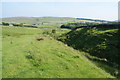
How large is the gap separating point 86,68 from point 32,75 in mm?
7493

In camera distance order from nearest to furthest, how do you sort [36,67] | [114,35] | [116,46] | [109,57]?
[36,67]
[109,57]
[116,46]
[114,35]

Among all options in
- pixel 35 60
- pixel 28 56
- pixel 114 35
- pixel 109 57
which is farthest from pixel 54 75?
pixel 114 35

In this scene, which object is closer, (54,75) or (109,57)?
(54,75)

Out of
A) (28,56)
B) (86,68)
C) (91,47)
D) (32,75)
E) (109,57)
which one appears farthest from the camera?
(91,47)

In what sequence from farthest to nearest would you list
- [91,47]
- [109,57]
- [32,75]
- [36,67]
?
1. [91,47]
2. [109,57]
3. [36,67]
4. [32,75]

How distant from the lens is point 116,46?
32.9 meters

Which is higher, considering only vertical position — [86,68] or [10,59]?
[10,59]

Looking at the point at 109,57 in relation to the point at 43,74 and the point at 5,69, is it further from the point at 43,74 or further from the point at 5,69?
the point at 5,69

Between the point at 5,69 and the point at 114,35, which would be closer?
the point at 5,69

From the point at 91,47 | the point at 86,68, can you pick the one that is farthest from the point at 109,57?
the point at 86,68

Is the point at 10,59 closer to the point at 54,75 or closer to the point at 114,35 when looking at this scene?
the point at 54,75

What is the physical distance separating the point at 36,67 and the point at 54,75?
294cm

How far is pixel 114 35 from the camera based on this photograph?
39.8m

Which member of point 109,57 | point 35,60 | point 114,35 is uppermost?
point 114,35
